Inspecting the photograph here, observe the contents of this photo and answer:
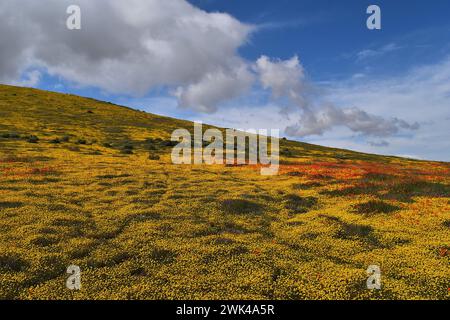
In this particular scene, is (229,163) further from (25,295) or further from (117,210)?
(25,295)

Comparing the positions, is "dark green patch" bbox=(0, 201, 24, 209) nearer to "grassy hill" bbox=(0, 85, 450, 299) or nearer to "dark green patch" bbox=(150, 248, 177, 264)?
"grassy hill" bbox=(0, 85, 450, 299)

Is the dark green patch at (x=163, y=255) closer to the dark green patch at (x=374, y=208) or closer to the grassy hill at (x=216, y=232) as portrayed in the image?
the grassy hill at (x=216, y=232)

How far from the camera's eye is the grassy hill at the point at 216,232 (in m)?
16.6

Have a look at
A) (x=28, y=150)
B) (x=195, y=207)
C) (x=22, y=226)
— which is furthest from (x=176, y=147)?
(x=22, y=226)

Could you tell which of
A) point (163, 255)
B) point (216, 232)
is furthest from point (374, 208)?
point (163, 255)

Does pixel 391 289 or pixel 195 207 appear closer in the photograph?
pixel 391 289

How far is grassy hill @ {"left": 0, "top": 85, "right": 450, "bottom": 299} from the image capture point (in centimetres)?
1656

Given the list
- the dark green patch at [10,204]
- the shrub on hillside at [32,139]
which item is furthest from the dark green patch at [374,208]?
the shrub on hillside at [32,139]

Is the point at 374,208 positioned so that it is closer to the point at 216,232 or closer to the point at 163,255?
the point at 216,232

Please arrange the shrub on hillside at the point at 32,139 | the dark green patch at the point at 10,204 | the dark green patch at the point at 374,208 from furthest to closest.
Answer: the shrub on hillside at the point at 32,139 < the dark green patch at the point at 374,208 < the dark green patch at the point at 10,204

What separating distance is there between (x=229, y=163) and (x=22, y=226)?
1447 inches

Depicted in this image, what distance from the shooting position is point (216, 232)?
2406 centimetres

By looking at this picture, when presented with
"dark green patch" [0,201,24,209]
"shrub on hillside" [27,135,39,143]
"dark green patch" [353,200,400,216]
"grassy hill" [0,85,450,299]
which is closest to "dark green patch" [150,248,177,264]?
"grassy hill" [0,85,450,299]

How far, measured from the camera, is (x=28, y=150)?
5509 cm
